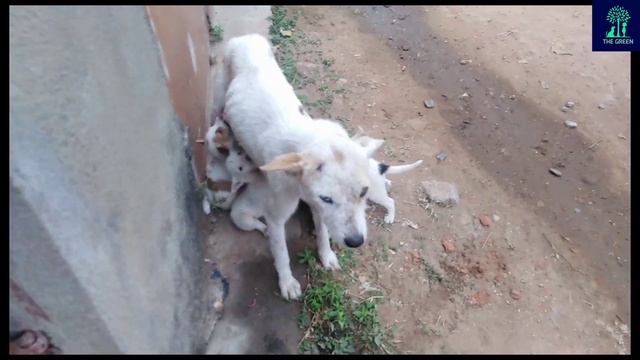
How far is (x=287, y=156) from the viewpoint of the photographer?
3350 millimetres

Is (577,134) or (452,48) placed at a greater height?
(452,48)

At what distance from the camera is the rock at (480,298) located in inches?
176

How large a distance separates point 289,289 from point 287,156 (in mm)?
1456

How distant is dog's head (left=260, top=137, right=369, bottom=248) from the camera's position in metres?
3.36

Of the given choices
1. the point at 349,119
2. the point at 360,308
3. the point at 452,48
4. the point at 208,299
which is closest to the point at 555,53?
the point at 452,48

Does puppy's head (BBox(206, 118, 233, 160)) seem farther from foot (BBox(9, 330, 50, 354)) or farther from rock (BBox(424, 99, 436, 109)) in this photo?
rock (BBox(424, 99, 436, 109))

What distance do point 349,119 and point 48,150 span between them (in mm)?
4503

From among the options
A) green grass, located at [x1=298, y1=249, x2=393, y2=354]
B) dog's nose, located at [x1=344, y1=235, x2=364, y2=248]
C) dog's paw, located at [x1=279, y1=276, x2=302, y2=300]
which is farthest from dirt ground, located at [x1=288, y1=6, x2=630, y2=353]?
dog's nose, located at [x1=344, y1=235, x2=364, y2=248]

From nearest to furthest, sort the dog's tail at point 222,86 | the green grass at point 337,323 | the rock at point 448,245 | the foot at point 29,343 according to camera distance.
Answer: the foot at point 29,343 → the green grass at point 337,323 → the rock at point 448,245 → the dog's tail at point 222,86

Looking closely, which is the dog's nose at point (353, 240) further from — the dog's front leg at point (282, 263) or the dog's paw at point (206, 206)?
the dog's paw at point (206, 206)

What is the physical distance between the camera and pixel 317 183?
11.1ft

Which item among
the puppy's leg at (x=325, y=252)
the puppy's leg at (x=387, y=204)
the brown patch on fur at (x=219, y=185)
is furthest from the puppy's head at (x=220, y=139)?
the puppy's leg at (x=387, y=204)
